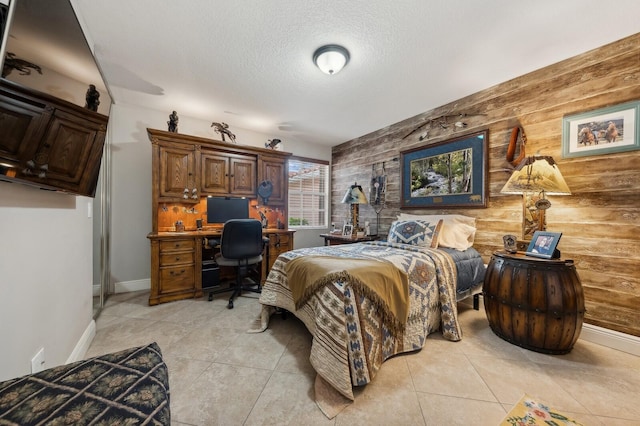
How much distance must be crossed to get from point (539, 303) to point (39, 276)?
10.3 ft

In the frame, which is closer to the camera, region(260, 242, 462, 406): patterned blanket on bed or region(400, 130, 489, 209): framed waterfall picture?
region(260, 242, 462, 406): patterned blanket on bed

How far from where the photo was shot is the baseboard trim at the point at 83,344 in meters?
1.61

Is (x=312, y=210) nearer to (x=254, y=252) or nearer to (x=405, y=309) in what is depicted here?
(x=254, y=252)

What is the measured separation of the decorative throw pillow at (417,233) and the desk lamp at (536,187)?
2.46ft

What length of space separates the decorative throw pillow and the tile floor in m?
0.88

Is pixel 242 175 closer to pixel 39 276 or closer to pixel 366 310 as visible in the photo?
pixel 39 276

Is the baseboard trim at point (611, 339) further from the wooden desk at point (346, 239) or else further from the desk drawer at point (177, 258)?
the desk drawer at point (177, 258)

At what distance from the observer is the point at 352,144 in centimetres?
454

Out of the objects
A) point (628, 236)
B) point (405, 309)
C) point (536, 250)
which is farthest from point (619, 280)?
point (405, 309)

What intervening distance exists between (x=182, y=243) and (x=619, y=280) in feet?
13.9

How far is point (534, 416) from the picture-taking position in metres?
1.25

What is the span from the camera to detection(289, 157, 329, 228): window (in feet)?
15.4

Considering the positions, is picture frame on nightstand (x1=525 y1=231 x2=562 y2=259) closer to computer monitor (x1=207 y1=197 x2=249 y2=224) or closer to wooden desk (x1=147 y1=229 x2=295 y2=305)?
wooden desk (x1=147 y1=229 x2=295 y2=305)

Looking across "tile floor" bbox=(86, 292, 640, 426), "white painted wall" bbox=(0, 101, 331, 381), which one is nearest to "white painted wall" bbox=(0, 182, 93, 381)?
"white painted wall" bbox=(0, 101, 331, 381)
